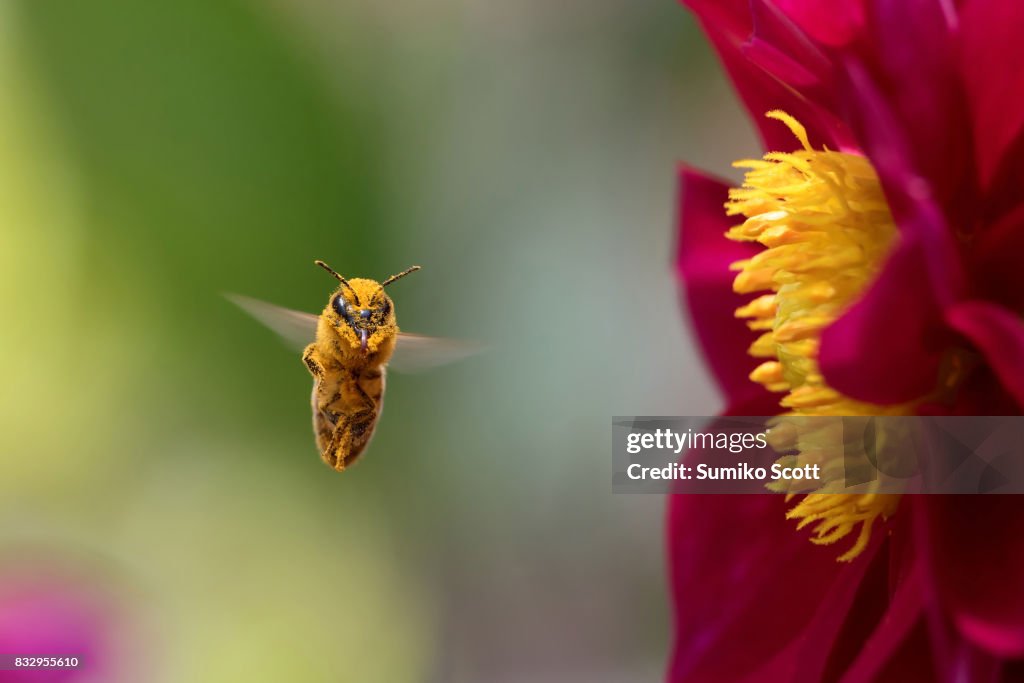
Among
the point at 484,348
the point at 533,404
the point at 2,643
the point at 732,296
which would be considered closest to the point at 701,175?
the point at 732,296

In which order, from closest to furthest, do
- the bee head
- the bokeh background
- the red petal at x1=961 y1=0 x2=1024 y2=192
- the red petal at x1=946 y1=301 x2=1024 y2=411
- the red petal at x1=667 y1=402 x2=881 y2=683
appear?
the red petal at x1=946 y1=301 x2=1024 y2=411 → the red petal at x1=961 y1=0 x2=1024 y2=192 → the red petal at x1=667 y1=402 x2=881 y2=683 → the bee head → the bokeh background

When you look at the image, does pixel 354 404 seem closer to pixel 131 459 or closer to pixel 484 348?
pixel 484 348

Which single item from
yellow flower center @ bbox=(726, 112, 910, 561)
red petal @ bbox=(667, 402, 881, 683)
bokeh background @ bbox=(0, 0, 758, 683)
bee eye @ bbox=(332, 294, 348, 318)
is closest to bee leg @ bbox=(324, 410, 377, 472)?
bee eye @ bbox=(332, 294, 348, 318)

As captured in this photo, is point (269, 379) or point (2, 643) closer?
point (2, 643)

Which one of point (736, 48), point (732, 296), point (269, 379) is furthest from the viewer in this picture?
point (269, 379)

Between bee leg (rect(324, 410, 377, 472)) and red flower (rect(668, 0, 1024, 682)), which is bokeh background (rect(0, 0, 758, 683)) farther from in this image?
red flower (rect(668, 0, 1024, 682))

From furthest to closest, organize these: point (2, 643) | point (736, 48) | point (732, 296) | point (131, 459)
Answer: point (131, 459) → point (2, 643) → point (732, 296) → point (736, 48)

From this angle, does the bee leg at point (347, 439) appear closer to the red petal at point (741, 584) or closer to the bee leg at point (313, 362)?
the bee leg at point (313, 362)
